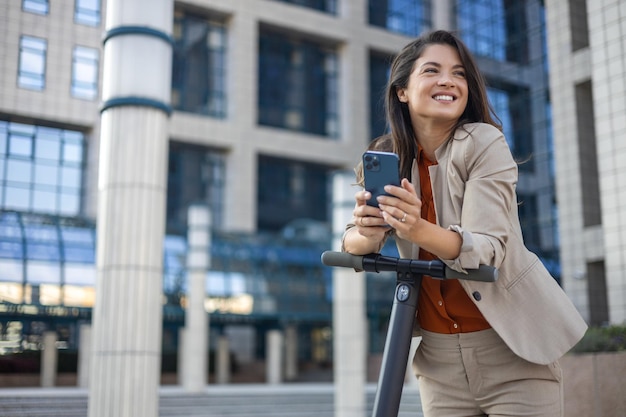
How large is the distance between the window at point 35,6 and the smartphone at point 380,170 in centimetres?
559

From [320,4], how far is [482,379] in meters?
46.0

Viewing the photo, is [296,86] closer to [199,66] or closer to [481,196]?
[199,66]

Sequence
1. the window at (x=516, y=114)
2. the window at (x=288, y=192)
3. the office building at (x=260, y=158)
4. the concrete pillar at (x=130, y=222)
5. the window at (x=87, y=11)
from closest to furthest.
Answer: the concrete pillar at (x=130, y=222) → the window at (x=87, y=11) → the office building at (x=260, y=158) → the window at (x=516, y=114) → the window at (x=288, y=192)

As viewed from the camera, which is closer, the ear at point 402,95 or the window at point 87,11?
the ear at point 402,95

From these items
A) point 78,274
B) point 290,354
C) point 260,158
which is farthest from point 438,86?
point 260,158

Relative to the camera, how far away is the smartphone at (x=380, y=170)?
1.72 m

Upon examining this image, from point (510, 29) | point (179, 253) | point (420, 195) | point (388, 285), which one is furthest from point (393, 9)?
point (420, 195)

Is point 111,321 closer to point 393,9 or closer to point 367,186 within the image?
point 367,186

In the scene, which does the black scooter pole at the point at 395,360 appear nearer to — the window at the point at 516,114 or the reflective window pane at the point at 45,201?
the reflective window pane at the point at 45,201

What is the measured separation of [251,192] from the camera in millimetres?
42281

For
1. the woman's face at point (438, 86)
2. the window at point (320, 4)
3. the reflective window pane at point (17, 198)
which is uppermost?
the window at point (320, 4)

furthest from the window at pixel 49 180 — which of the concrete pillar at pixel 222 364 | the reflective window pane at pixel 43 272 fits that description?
the concrete pillar at pixel 222 364

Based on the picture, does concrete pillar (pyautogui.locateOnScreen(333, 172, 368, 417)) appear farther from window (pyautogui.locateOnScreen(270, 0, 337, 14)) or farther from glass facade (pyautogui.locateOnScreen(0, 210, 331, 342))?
window (pyautogui.locateOnScreen(270, 0, 337, 14))

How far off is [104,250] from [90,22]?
3.21 metres
